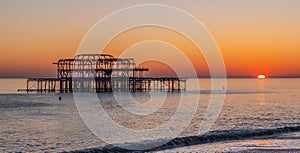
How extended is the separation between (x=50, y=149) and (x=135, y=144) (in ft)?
14.7

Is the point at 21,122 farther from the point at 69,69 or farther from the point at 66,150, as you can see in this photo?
the point at 69,69

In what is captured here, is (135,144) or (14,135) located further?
(14,135)

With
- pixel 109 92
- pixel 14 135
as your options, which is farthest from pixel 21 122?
pixel 109 92

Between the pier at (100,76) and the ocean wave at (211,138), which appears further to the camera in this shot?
the pier at (100,76)

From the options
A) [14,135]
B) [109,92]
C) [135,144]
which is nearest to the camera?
[135,144]

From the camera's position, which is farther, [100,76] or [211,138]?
[100,76]

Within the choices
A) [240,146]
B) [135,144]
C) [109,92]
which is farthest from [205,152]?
[109,92]

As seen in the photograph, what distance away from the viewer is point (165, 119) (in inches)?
1444

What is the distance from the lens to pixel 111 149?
2144 centimetres

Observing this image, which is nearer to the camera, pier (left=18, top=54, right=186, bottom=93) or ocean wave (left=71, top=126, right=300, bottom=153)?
ocean wave (left=71, top=126, right=300, bottom=153)

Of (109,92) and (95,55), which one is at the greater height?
(95,55)

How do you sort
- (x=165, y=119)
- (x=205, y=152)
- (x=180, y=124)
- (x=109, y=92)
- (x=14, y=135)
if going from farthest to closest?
(x=109, y=92), (x=165, y=119), (x=180, y=124), (x=14, y=135), (x=205, y=152)

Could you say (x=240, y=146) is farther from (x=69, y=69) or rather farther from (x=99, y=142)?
(x=69, y=69)

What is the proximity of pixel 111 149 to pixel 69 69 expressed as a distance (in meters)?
75.0
